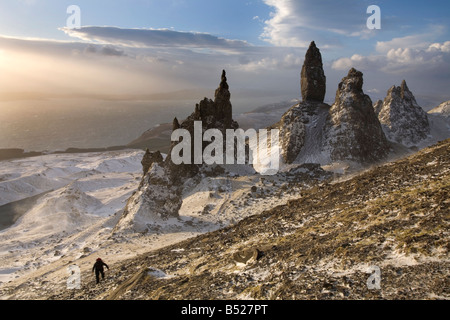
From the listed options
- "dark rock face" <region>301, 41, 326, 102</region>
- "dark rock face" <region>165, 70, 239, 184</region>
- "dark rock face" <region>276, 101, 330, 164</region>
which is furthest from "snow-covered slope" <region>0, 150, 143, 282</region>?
"dark rock face" <region>301, 41, 326, 102</region>

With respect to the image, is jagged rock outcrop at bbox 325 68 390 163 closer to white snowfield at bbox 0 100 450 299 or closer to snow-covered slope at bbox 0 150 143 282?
white snowfield at bbox 0 100 450 299

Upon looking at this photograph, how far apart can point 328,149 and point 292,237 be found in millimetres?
27619

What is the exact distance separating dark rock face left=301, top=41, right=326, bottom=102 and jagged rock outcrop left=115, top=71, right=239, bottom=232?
46.3ft

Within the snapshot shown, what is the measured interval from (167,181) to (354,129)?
2465 cm

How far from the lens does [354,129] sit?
127 ft

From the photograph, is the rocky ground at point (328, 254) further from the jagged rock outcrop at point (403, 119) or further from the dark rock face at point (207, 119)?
the jagged rock outcrop at point (403, 119)

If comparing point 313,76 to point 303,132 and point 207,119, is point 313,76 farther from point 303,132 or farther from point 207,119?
point 207,119

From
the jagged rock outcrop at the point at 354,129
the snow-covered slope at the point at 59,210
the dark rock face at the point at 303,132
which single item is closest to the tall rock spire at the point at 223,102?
the dark rock face at the point at 303,132

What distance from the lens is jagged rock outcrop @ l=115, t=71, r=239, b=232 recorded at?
27.0 m

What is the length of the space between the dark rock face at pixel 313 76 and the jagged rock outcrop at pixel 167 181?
1413 centimetres

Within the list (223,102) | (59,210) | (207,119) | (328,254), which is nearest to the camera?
(328,254)

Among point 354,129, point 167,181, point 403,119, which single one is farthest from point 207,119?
point 403,119

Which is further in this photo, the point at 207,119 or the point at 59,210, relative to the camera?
the point at 59,210


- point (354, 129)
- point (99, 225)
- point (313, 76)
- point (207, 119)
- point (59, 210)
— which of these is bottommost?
point (59, 210)
